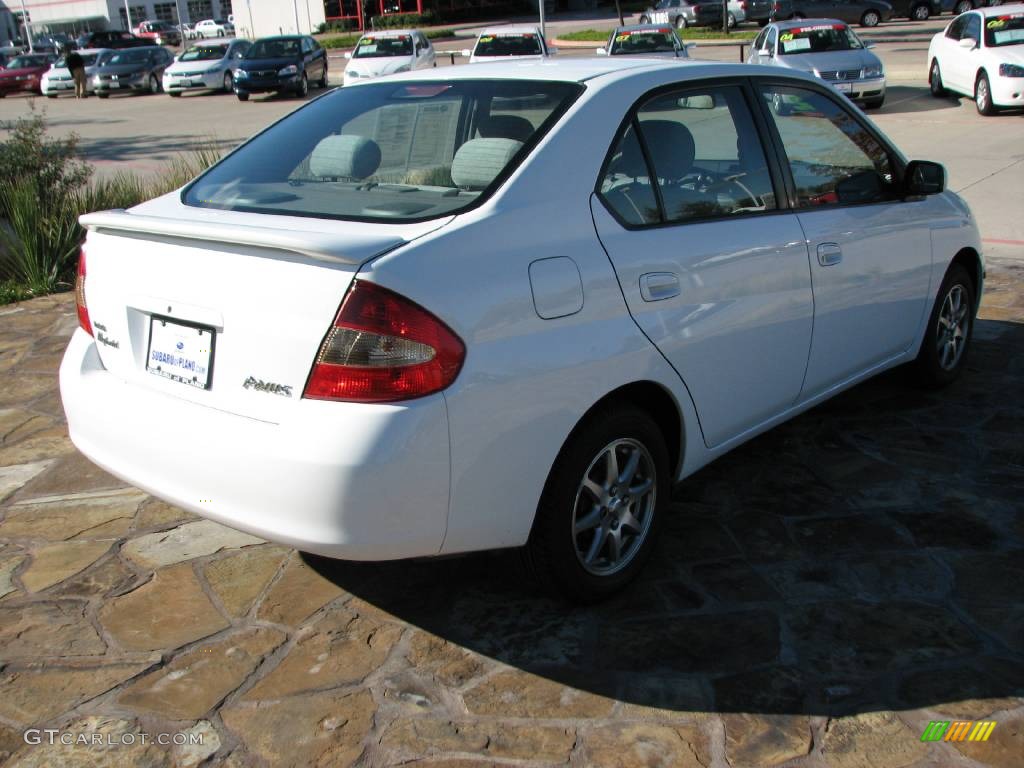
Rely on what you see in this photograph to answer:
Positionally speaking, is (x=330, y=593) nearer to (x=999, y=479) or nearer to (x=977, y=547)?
(x=977, y=547)

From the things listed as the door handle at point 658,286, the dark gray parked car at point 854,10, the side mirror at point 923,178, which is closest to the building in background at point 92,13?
the dark gray parked car at point 854,10

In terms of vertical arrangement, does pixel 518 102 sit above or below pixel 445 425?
above

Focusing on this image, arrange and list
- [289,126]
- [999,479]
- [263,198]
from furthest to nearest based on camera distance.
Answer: [999,479]
[289,126]
[263,198]

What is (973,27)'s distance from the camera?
17.9 m

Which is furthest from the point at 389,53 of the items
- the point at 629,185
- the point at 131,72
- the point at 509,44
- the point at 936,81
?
the point at 629,185

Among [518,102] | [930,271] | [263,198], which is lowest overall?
[930,271]

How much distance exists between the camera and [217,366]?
3002 millimetres

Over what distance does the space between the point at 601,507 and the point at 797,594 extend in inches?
31.1

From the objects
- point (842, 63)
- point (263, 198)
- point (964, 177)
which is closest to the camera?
point (263, 198)

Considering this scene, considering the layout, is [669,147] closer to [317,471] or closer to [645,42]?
[317,471]

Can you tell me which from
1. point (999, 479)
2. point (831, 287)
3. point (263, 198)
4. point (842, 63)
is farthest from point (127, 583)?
point (842, 63)

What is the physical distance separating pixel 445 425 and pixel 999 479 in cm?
287

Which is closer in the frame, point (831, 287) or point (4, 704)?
point (4, 704)

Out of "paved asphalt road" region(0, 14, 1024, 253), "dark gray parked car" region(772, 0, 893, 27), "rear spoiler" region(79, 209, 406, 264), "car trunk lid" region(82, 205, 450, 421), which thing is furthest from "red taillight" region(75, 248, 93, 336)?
"dark gray parked car" region(772, 0, 893, 27)
